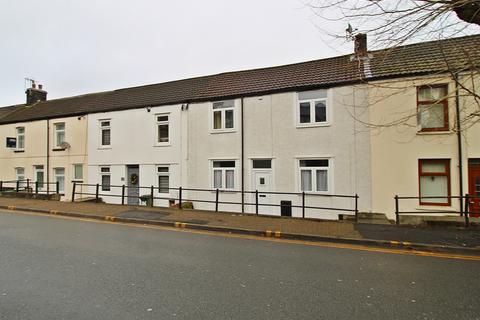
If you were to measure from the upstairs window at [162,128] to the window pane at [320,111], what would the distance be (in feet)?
26.6

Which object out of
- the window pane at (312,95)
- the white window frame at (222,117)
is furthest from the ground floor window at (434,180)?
the white window frame at (222,117)

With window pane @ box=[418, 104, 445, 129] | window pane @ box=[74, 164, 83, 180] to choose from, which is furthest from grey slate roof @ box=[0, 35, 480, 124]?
window pane @ box=[74, 164, 83, 180]

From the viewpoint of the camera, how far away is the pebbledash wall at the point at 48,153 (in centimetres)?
1948

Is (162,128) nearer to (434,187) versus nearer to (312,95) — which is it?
(312,95)

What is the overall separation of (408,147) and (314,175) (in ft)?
12.5

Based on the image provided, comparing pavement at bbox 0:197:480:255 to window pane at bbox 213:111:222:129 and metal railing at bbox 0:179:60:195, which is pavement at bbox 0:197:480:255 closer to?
window pane at bbox 213:111:222:129

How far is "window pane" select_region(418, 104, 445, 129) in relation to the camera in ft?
38.8

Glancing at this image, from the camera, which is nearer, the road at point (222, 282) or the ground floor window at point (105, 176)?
the road at point (222, 282)

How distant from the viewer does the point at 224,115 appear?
1559cm

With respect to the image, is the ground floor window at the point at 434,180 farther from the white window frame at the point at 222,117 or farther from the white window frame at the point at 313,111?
the white window frame at the point at 222,117

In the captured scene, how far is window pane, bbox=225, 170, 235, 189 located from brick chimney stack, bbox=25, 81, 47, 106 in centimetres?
2000

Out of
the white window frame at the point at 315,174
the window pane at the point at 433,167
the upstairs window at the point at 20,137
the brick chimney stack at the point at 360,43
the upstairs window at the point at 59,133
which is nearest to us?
the brick chimney stack at the point at 360,43

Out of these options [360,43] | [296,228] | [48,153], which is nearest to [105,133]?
[48,153]

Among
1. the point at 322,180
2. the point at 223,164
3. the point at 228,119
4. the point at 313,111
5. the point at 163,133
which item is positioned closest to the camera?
the point at 322,180
